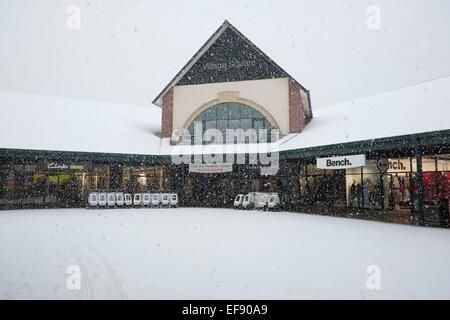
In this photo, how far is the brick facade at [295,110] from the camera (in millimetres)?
18906

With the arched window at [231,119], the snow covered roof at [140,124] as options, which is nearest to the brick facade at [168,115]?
the snow covered roof at [140,124]

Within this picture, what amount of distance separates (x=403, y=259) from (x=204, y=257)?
366cm

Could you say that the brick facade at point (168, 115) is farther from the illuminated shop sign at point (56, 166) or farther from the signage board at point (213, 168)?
the illuminated shop sign at point (56, 166)

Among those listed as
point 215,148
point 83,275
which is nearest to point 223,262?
point 83,275

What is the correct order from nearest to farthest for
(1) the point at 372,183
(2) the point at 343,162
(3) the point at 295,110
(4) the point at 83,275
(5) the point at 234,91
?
(4) the point at 83,275, (2) the point at 343,162, (1) the point at 372,183, (3) the point at 295,110, (5) the point at 234,91

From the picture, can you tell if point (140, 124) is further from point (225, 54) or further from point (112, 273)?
point (112, 273)

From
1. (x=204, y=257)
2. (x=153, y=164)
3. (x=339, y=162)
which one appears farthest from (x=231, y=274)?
(x=153, y=164)

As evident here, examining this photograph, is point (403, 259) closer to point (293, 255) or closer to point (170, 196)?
point (293, 255)

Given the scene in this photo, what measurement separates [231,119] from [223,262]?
1487 cm

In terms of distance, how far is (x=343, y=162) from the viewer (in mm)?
13250

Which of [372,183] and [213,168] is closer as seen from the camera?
[213,168]

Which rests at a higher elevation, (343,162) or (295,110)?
(295,110)

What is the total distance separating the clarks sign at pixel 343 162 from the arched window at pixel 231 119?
18.2ft

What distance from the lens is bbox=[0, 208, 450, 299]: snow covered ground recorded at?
170 inches
